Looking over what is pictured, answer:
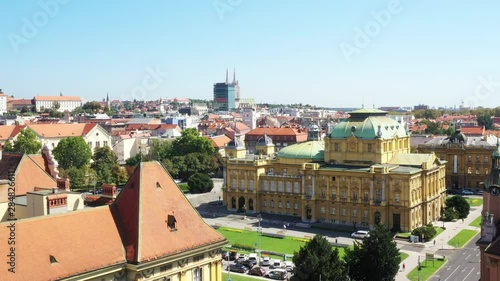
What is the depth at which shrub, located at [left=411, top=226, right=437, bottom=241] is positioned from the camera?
73537 millimetres

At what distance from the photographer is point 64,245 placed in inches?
1202

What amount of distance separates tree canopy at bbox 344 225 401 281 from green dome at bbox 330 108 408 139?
37497mm

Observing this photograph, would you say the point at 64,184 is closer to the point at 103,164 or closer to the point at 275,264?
the point at 275,264

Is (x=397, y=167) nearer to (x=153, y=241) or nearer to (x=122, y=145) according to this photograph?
(x=153, y=241)

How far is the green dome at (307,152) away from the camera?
91438mm

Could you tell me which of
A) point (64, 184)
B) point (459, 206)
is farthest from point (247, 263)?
point (459, 206)

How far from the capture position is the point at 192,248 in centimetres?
3503

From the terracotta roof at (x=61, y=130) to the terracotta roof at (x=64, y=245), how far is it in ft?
382

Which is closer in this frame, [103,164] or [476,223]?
[476,223]

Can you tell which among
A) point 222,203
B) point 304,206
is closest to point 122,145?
point 222,203

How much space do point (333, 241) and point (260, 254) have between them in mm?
12935

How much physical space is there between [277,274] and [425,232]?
26.4 metres

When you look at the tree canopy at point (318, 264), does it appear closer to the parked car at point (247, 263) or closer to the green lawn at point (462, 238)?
the parked car at point (247, 263)

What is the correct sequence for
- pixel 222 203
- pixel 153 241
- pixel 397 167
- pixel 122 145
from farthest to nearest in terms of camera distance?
pixel 122 145, pixel 222 203, pixel 397 167, pixel 153 241
